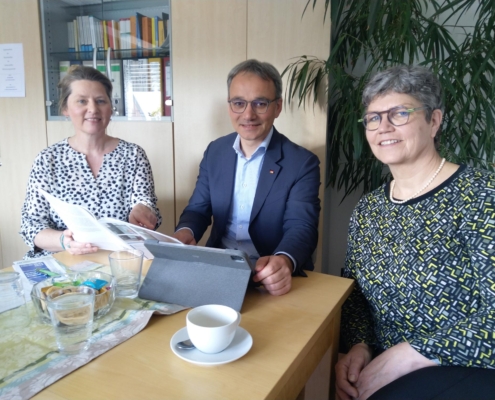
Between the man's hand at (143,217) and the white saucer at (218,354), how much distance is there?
31.7 inches

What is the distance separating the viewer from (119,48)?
2.58 metres

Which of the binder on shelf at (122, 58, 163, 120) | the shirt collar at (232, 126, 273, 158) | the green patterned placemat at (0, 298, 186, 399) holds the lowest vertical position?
the green patterned placemat at (0, 298, 186, 399)

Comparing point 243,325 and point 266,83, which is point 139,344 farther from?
point 266,83

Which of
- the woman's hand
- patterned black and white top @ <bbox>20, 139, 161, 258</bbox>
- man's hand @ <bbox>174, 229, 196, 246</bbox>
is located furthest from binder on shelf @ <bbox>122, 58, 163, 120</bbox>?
the woman's hand

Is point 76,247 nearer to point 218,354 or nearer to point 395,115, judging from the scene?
point 218,354

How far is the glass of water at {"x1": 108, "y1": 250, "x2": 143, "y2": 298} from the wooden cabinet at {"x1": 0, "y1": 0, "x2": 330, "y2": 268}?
1.40m

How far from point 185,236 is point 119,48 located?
1736mm

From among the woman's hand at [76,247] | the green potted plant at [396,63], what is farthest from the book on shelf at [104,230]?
the green potted plant at [396,63]

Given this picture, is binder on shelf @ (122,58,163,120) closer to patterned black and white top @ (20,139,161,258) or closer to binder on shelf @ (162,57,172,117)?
binder on shelf @ (162,57,172,117)

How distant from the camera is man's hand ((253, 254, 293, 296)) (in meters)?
0.99

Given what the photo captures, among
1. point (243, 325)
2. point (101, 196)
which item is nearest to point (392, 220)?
point (243, 325)

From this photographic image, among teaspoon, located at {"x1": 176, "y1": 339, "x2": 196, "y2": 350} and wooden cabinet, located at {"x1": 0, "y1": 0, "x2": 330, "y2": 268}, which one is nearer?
teaspoon, located at {"x1": 176, "y1": 339, "x2": 196, "y2": 350}

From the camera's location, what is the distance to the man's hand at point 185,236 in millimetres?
1381

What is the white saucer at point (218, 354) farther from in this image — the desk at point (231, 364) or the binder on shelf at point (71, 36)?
the binder on shelf at point (71, 36)
